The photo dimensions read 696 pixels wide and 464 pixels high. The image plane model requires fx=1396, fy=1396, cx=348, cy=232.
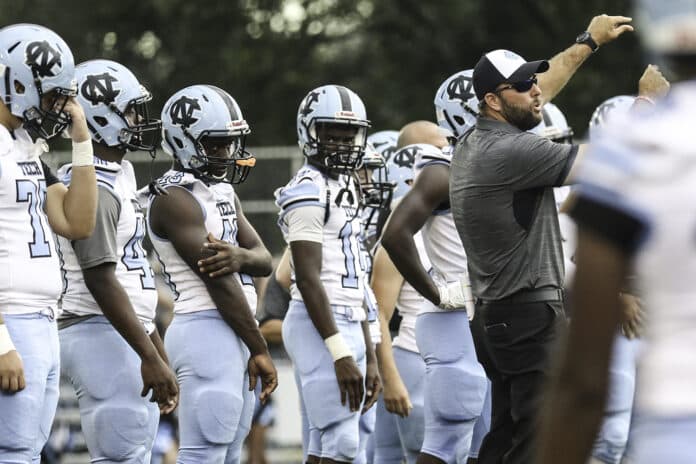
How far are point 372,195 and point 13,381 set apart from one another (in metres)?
3.50

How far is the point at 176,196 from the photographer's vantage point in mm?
6629

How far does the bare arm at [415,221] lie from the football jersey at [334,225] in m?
0.22

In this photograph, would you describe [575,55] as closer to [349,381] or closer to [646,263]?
[349,381]

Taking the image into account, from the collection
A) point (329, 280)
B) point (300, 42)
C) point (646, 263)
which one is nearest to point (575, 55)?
point (329, 280)

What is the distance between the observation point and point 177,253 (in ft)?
21.9

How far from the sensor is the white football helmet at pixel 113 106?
6.52 meters

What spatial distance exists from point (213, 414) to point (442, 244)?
1807 millimetres

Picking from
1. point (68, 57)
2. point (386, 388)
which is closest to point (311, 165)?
point (386, 388)

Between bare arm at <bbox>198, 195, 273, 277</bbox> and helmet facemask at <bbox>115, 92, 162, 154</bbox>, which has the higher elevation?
helmet facemask at <bbox>115, 92, 162, 154</bbox>

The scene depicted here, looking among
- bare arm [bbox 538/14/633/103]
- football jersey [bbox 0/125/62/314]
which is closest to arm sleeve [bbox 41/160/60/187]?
football jersey [bbox 0/125/62/314]

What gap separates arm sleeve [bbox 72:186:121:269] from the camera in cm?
613

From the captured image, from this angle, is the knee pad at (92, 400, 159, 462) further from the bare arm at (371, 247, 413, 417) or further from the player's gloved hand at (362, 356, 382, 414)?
the bare arm at (371, 247, 413, 417)

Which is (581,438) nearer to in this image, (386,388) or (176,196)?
(176,196)

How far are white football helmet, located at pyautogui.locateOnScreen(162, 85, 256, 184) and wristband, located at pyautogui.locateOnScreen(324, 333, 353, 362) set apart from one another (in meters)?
0.91
